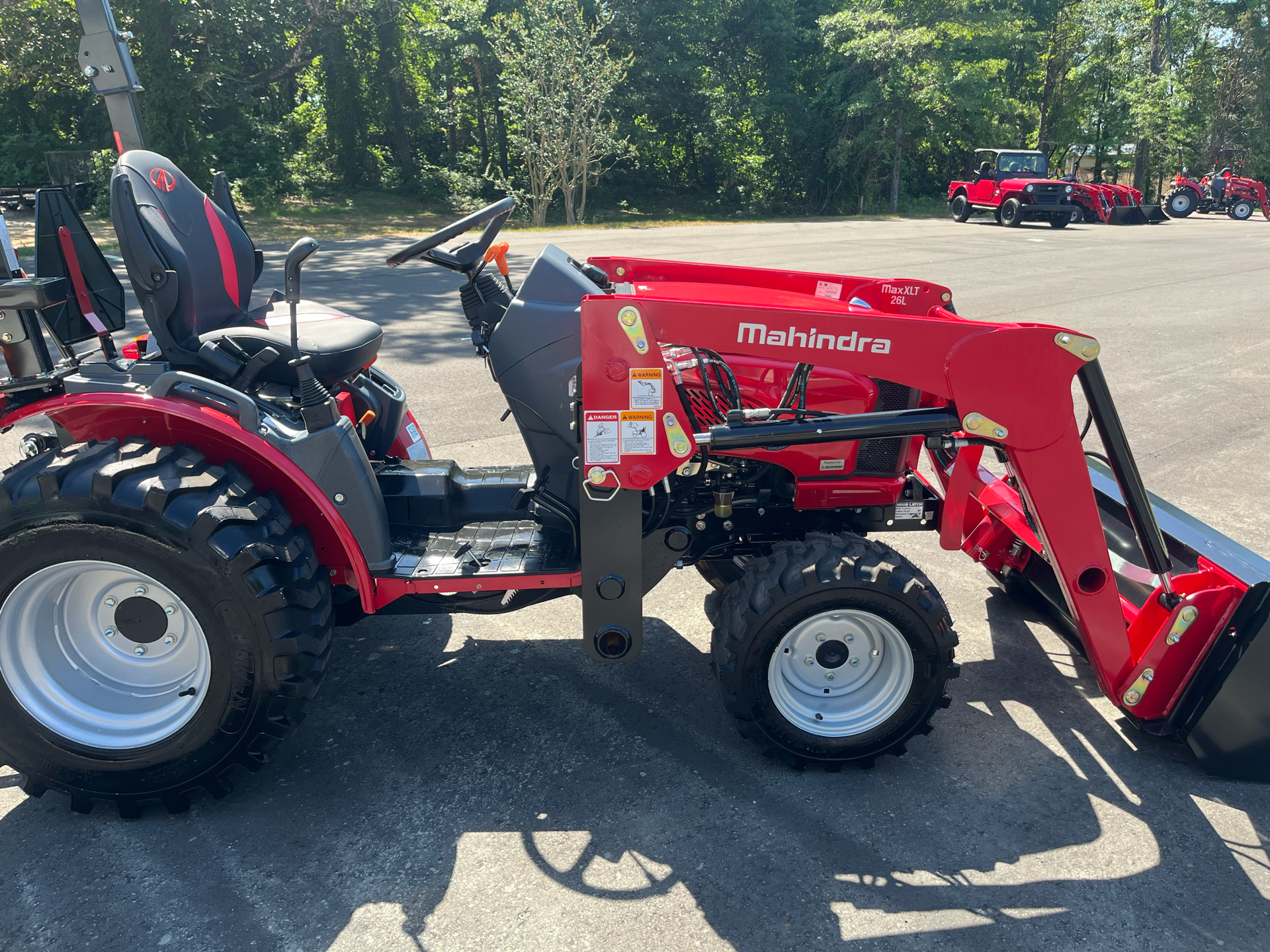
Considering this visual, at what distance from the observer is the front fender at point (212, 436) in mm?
2455

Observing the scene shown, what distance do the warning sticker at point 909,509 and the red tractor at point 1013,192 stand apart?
21.9 meters

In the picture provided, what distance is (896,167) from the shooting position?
27500 mm

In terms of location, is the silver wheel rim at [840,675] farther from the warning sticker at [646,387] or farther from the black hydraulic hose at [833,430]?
the warning sticker at [646,387]

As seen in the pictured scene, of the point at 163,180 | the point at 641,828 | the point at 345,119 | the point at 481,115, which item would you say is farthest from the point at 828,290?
the point at 481,115

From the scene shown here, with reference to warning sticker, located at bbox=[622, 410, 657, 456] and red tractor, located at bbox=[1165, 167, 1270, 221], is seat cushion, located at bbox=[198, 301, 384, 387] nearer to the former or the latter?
warning sticker, located at bbox=[622, 410, 657, 456]

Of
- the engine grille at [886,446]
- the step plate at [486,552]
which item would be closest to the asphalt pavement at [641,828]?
the step plate at [486,552]

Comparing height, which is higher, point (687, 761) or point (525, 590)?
point (525, 590)

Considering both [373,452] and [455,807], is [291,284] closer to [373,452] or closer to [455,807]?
[373,452]

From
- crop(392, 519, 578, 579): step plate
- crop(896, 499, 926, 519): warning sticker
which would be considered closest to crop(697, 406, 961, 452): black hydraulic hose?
crop(896, 499, 926, 519): warning sticker

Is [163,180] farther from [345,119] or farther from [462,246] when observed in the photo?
[345,119]

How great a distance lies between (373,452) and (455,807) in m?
1.44

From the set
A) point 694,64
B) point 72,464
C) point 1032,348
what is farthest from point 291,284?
point 694,64

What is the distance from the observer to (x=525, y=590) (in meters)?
2.85

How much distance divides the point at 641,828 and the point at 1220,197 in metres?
31.4
